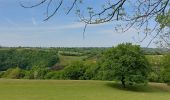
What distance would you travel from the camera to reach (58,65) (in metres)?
124

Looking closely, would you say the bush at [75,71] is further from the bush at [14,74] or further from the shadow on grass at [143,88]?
the bush at [14,74]

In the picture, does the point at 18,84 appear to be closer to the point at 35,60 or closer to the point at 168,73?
the point at 168,73

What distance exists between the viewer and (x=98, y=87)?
62906 millimetres

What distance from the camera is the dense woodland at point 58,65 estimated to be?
81.4 meters

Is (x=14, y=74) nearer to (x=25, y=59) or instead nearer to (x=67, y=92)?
(x=25, y=59)

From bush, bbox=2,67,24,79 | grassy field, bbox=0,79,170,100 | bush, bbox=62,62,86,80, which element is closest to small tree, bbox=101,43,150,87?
grassy field, bbox=0,79,170,100

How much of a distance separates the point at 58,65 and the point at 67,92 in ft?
227

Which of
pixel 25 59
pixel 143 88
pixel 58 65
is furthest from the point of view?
pixel 25 59

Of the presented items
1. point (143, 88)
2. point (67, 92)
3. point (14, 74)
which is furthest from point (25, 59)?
point (67, 92)

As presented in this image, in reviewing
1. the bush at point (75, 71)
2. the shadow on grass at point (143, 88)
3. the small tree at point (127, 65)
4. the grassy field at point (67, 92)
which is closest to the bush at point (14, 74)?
the bush at point (75, 71)

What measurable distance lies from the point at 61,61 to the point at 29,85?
74.1 m

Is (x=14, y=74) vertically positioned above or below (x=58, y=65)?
below

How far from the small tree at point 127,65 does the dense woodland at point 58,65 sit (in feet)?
3.29

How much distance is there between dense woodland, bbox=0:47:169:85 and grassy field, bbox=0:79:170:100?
5.30m
